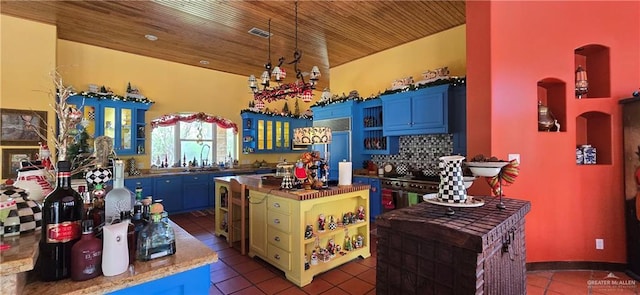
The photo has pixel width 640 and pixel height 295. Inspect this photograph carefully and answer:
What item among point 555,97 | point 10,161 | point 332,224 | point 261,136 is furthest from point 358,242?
point 10,161

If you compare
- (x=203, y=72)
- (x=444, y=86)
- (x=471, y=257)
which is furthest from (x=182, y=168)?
(x=471, y=257)

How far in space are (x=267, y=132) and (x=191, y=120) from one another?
1835 mm

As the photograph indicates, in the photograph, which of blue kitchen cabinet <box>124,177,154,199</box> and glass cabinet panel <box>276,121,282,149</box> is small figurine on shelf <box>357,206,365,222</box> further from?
glass cabinet panel <box>276,121,282,149</box>

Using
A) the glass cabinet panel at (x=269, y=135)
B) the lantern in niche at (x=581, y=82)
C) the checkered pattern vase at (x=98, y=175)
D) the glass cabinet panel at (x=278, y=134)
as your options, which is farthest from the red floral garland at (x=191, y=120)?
the lantern in niche at (x=581, y=82)

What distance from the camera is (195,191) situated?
5.63 m

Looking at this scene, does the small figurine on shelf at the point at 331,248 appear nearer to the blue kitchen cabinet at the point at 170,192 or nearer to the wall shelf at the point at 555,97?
the wall shelf at the point at 555,97

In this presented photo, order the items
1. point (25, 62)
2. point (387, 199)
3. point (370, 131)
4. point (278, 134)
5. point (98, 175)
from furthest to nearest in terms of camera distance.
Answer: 1. point (278, 134)
2. point (370, 131)
3. point (387, 199)
4. point (25, 62)
5. point (98, 175)

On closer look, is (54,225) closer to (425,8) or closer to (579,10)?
(425,8)

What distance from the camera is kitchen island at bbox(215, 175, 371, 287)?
8.80 feet

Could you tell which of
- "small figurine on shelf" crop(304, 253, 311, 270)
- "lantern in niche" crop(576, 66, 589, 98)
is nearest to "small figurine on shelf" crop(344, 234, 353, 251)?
"small figurine on shelf" crop(304, 253, 311, 270)

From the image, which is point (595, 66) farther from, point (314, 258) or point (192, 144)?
point (192, 144)

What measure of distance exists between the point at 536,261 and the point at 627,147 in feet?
4.97

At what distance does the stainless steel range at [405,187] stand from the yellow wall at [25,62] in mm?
5445

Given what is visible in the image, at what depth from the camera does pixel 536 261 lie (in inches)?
116
